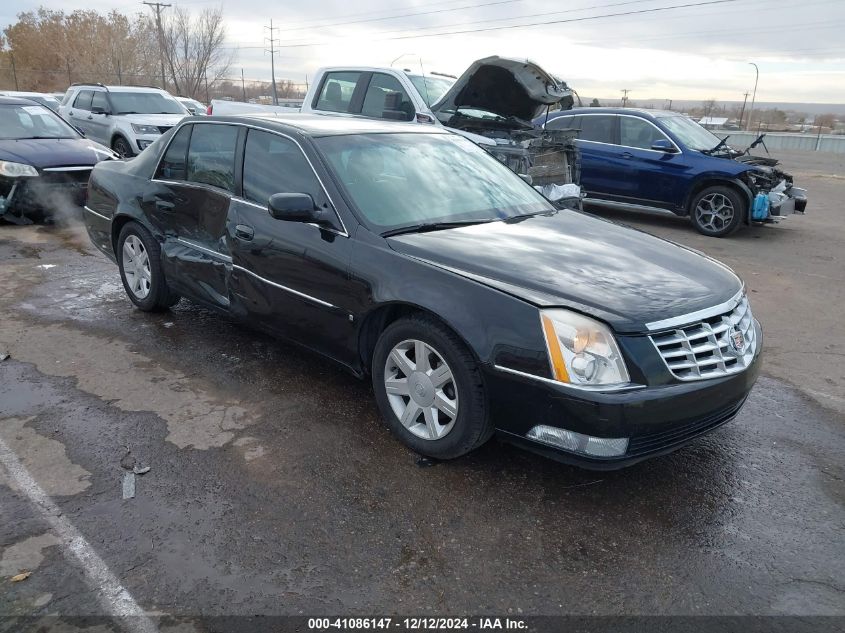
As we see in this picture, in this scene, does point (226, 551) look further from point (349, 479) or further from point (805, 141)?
point (805, 141)

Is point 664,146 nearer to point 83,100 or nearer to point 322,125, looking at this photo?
point 322,125

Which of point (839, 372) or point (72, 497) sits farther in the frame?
point (839, 372)

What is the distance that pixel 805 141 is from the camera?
122ft

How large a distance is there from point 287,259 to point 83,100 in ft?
43.5

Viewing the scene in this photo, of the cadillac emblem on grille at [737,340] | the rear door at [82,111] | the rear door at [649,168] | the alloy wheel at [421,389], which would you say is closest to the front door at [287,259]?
the alloy wheel at [421,389]

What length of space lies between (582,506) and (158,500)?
1965mm

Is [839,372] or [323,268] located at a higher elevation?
[323,268]

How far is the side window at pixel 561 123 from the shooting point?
10.9m

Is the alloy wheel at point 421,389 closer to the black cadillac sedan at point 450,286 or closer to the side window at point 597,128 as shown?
the black cadillac sedan at point 450,286

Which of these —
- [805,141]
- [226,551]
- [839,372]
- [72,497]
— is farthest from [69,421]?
[805,141]

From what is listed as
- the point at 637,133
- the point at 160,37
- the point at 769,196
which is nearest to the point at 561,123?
the point at 637,133

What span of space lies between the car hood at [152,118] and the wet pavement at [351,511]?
9.83 meters

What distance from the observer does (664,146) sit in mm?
9852

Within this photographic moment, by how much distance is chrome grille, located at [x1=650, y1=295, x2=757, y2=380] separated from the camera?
2855 mm
